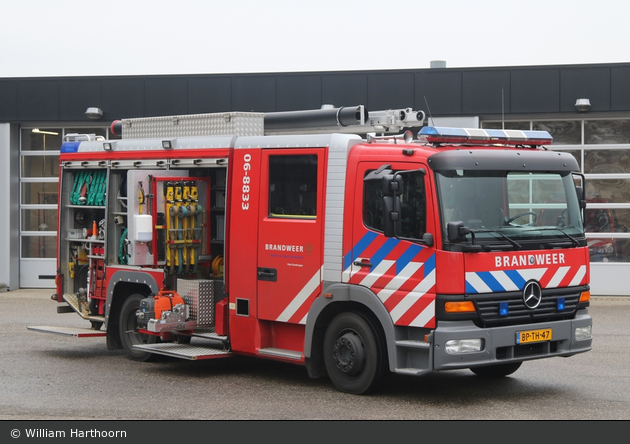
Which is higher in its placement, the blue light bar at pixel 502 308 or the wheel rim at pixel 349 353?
the blue light bar at pixel 502 308

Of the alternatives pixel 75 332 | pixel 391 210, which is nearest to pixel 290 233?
pixel 391 210

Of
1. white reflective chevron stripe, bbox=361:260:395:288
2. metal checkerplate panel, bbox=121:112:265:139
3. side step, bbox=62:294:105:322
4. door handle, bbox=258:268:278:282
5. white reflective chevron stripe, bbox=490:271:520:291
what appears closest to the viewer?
white reflective chevron stripe, bbox=490:271:520:291

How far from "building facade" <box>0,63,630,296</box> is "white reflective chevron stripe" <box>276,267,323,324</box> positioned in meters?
10.6

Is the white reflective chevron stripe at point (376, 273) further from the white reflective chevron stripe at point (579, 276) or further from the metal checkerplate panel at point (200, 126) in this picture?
the metal checkerplate panel at point (200, 126)

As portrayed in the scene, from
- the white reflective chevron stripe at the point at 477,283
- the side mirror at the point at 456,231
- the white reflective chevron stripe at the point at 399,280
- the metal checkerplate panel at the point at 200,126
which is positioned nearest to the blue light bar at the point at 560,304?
the white reflective chevron stripe at the point at 477,283

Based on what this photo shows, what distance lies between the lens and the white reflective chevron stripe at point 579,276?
921cm

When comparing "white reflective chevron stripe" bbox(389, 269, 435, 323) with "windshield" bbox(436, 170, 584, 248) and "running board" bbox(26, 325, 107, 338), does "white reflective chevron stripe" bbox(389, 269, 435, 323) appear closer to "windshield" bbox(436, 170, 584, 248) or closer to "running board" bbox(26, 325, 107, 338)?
"windshield" bbox(436, 170, 584, 248)

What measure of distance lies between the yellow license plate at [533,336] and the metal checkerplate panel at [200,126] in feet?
13.5

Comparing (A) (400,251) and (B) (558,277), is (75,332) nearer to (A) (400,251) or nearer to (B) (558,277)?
(A) (400,251)

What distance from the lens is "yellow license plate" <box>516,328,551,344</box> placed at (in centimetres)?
870

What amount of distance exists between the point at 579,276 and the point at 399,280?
1.99 m

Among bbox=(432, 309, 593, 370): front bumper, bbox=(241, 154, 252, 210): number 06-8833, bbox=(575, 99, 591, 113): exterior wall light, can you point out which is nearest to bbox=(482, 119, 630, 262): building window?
bbox=(575, 99, 591, 113): exterior wall light

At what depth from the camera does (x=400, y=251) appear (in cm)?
875

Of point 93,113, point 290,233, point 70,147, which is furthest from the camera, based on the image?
point 93,113
